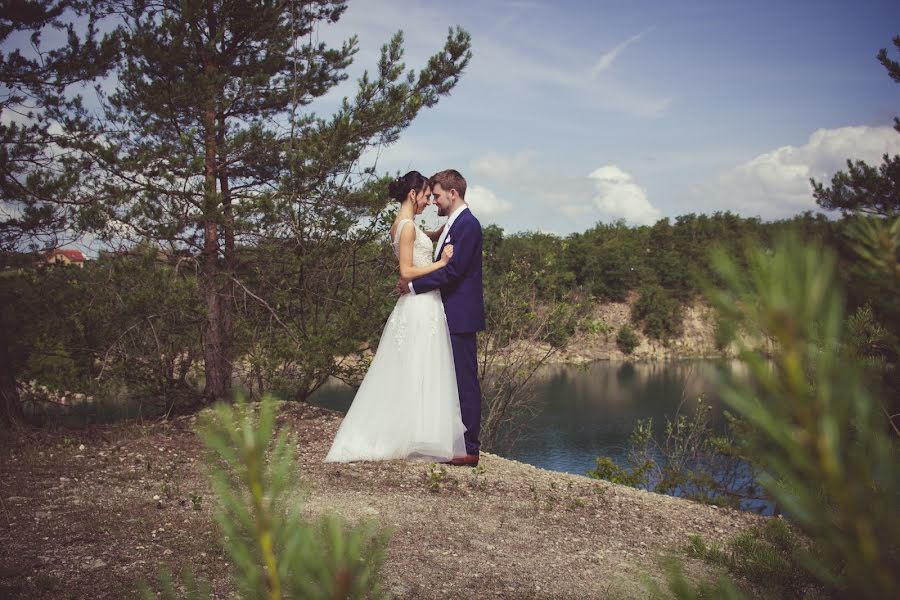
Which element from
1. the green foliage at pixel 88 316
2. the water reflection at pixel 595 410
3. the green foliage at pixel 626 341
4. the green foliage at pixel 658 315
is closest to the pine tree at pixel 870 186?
the water reflection at pixel 595 410

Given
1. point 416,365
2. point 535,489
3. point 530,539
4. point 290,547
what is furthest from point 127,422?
point 290,547

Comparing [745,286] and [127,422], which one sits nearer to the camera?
[745,286]

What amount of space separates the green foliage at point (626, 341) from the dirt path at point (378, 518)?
55452 millimetres

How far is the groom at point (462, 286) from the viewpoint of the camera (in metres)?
6.20

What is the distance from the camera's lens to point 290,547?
627 mm

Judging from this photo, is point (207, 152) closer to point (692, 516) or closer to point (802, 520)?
point (692, 516)

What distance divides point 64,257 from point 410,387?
195 inches

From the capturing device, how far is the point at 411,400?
6.43 metres

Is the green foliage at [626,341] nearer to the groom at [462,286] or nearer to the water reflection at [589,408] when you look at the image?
the water reflection at [589,408]

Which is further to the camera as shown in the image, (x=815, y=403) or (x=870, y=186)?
(x=870, y=186)

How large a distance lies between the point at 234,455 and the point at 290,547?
0.12 metres

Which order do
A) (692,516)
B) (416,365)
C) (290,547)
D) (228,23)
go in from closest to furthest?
(290,547)
(692,516)
(416,365)
(228,23)

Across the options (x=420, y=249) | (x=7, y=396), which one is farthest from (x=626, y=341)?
(x=7, y=396)

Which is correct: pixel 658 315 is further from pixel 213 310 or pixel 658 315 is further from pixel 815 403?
pixel 815 403
